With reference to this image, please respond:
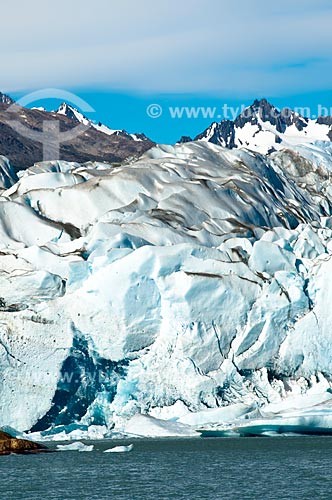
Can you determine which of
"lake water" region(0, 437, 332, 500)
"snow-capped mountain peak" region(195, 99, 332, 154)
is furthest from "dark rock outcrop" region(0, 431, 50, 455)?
"snow-capped mountain peak" region(195, 99, 332, 154)

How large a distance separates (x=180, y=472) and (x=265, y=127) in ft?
491

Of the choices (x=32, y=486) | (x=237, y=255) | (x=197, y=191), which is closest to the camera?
(x=32, y=486)

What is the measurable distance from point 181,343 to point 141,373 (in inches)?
82.4

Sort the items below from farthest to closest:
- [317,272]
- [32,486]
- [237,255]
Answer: [237,255] < [317,272] < [32,486]

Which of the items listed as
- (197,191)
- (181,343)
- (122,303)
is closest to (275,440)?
(181,343)

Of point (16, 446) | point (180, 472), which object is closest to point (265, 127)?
point (16, 446)

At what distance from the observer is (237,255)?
168 ft

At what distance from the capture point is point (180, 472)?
3481 cm

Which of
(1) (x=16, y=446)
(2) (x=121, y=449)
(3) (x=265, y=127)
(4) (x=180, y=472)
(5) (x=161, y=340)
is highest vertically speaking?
(3) (x=265, y=127)

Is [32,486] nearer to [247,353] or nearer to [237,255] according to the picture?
[247,353]

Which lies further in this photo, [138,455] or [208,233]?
[208,233]

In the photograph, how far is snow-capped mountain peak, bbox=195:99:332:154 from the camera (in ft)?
568

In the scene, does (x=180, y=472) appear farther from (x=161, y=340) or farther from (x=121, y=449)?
(x=161, y=340)

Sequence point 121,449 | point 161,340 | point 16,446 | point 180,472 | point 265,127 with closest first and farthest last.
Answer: point 180,472 < point 121,449 < point 16,446 < point 161,340 < point 265,127
